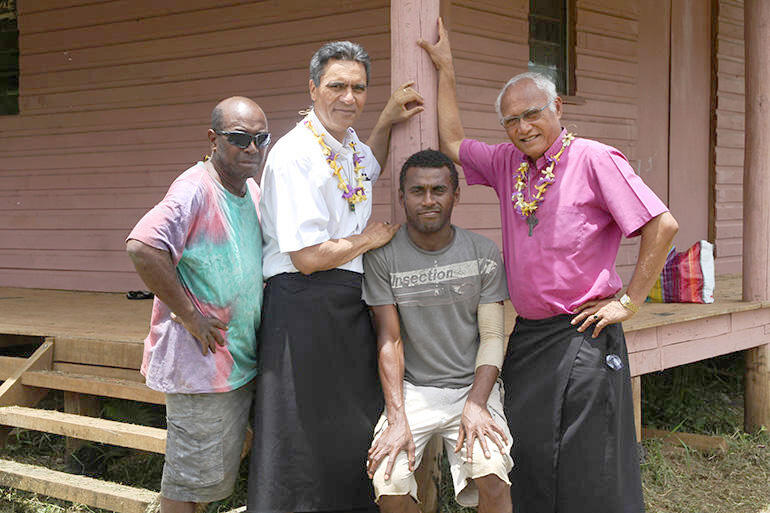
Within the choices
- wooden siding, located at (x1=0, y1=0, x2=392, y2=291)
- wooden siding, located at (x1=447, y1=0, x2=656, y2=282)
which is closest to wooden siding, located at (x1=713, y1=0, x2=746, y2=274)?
wooden siding, located at (x1=447, y1=0, x2=656, y2=282)

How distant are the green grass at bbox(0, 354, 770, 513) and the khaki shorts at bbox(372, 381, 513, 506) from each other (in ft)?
4.13

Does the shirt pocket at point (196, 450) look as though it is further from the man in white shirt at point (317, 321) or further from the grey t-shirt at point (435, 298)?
the grey t-shirt at point (435, 298)

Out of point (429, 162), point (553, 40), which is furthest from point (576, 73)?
point (429, 162)

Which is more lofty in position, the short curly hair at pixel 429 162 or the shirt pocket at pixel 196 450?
the short curly hair at pixel 429 162

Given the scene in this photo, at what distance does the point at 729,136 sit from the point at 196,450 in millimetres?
7356

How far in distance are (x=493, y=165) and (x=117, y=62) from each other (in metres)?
5.06

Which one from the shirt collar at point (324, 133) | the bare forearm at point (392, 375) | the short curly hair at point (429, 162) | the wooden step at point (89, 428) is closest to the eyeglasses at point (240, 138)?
the shirt collar at point (324, 133)

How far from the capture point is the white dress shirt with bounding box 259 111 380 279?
9.20ft

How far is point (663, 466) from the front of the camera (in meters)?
5.03

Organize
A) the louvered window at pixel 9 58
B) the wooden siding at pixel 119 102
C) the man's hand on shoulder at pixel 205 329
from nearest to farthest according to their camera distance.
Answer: the man's hand on shoulder at pixel 205 329 → the wooden siding at pixel 119 102 → the louvered window at pixel 9 58

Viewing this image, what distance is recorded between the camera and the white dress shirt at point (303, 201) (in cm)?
280

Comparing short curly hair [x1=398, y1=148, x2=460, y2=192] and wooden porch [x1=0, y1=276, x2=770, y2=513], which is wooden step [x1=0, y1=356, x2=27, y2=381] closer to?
wooden porch [x1=0, y1=276, x2=770, y2=513]

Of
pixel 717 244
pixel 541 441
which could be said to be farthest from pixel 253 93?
pixel 717 244

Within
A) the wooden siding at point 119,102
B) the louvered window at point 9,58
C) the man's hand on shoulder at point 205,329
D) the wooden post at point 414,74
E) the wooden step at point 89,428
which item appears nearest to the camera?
the man's hand on shoulder at point 205,329
